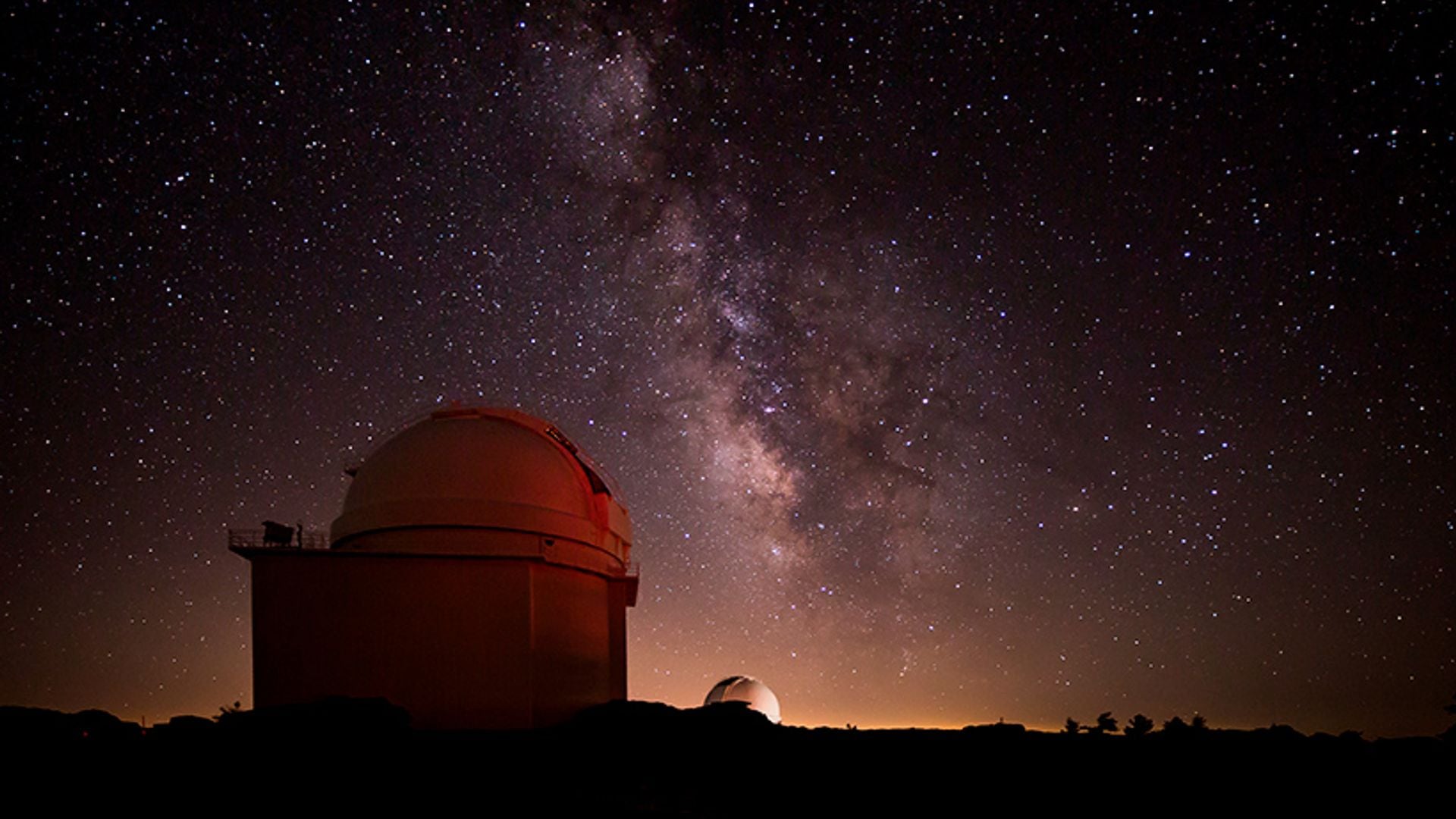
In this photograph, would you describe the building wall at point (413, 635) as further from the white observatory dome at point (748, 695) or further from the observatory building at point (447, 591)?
the white observatory dome at point (748, 695)

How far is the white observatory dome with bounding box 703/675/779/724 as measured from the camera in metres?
24.6

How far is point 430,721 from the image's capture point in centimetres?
1492

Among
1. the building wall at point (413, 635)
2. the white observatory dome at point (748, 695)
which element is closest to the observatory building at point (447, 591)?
the building wall at point (413, 635)

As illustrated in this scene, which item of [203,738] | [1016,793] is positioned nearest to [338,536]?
[203,738]

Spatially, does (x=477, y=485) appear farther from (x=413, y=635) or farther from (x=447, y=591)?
(x=413, y=635)

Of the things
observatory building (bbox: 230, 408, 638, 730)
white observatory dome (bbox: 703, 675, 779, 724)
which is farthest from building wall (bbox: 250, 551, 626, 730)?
white observatory dome (bbox: 703, 675, 779, 724)

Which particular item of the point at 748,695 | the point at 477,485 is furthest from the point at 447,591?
the point at 748,695

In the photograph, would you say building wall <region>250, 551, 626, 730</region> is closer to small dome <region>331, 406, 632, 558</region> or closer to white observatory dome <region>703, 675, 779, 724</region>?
small dome <region>331, 406, 632, 558</region>

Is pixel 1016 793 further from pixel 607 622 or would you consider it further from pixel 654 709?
pixel 607 622

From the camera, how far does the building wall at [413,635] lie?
14.9m

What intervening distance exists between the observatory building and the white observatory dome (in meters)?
8.10

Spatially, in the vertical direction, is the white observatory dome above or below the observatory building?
below

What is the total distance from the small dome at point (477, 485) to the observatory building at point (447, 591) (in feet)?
0.10

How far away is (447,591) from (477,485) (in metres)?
2.14
